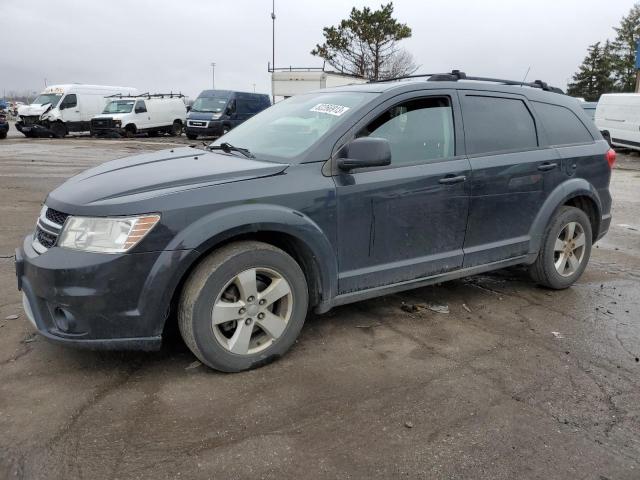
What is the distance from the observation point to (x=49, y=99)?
25547 millimetres

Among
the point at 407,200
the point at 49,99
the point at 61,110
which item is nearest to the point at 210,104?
the point at 61,110

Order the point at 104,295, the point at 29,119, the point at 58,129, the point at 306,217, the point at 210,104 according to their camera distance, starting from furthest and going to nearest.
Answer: the point at 58,129 → the point at 210,104 → the point at 29,119 → the point at 306,217 → the point at 104,295

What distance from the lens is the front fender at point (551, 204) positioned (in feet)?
14.6

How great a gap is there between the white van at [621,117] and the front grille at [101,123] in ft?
65.2

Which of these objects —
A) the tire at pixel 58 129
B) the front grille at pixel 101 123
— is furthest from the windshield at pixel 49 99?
the front grille at pixel 101 123

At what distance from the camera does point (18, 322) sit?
12.6 ft

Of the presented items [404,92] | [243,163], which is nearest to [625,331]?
[404,92]

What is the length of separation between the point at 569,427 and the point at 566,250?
92.8 inches

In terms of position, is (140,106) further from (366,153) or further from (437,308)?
(366,153)

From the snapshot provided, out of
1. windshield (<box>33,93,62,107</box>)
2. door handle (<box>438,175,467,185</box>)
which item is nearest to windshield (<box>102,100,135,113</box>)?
windshield (<box>33,93,62,107</box>)

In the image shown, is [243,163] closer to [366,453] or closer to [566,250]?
[366,453]

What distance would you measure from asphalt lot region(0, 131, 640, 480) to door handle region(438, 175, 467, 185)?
1.03 m

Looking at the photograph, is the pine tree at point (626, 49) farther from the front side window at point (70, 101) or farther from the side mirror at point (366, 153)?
the side mirror at point (366, 153)

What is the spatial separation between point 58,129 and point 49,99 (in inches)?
61.9
